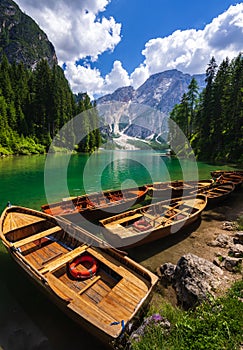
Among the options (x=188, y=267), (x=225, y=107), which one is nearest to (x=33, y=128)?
(x=225, y=107)

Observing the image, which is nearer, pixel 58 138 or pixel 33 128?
pixel 33 128

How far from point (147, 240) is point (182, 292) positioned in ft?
10.1

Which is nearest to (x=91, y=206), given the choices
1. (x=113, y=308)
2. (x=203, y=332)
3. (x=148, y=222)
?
(x=148, y=222)

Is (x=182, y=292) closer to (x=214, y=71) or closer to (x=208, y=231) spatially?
(x=208, y=231)

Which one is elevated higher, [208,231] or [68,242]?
[68,242]

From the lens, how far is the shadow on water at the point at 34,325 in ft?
15.9

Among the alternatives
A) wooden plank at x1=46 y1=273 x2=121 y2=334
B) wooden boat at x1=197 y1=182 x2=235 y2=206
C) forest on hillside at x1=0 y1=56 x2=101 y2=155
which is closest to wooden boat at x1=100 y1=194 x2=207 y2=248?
wooden boat at x1=197 y1=182 x2=235 y2=206

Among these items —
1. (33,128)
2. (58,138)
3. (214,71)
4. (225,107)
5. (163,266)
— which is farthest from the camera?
(58,138)

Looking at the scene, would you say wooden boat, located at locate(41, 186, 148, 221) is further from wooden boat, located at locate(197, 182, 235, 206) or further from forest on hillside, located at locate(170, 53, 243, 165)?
forest on hillside, located at locate(170, 53, 243, 165)

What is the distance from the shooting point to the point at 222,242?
362 inches

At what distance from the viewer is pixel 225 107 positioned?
4469cm

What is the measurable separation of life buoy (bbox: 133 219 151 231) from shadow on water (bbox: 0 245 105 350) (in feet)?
17.6

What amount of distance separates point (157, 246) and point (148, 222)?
148 centimetres

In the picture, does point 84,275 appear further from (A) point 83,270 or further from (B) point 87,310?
(B) point 87,310
